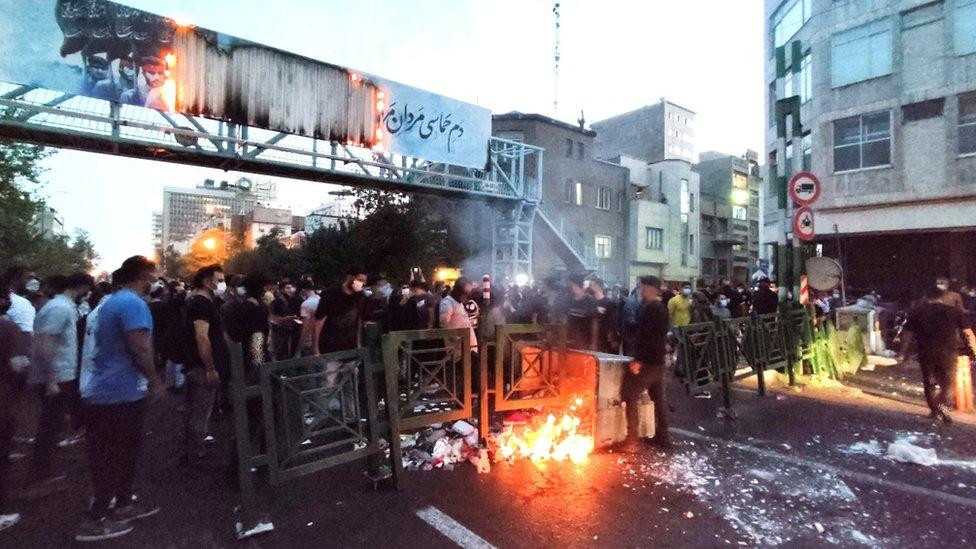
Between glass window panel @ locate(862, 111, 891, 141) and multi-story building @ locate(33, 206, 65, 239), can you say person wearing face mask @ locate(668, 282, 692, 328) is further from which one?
multi-story building @ locate(33, 206, 65, 239)

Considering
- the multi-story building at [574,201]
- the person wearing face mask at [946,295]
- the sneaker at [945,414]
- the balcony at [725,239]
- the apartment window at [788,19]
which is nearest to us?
the sneaker at [945,414]

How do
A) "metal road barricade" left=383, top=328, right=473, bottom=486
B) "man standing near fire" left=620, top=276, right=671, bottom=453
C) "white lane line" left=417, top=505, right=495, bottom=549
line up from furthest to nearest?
"man standing near fire" left=620, top=276, right=671, bottom=453, "metal road barricade" left=383, top=328, right=473, bottom=486, "white lane line" left=417, top=505, right=495, bottom=549

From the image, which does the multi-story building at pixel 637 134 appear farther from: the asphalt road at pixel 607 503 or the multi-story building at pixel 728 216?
the asphalt road at pixel 607 503

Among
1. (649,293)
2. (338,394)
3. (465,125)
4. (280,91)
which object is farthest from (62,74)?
(649,293)

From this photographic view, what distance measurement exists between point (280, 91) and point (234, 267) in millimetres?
36075

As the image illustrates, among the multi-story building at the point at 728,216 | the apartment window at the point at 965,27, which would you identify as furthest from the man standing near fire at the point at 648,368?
the multi-story building at the point at 728,216

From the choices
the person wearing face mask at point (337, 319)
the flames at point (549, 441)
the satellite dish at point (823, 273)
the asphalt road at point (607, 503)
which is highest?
the satellite dish at point (823, 273)

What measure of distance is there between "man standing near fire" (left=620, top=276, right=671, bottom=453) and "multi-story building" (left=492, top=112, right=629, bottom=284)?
19934 millimetres

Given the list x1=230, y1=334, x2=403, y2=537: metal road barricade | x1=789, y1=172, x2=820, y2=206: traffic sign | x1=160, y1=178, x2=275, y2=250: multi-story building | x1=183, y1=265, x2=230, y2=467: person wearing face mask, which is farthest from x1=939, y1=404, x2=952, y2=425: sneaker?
x1=160, y1=178, x2=275, y2=250: multi-story building

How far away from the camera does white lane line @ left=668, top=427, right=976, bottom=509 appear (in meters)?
4.45

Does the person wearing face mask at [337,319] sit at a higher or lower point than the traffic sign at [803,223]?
lower

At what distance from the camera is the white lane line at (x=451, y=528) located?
3649mm

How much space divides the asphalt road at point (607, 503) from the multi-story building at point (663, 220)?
1185 inches

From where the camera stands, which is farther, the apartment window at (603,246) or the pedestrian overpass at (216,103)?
the apartment window at (603,246)
